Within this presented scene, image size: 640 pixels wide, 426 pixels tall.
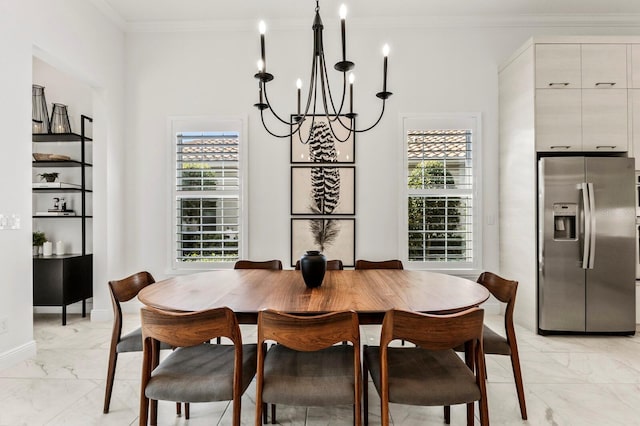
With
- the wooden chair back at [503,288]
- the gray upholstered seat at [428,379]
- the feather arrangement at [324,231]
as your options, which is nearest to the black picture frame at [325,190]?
the feather arrangement at [324,231]

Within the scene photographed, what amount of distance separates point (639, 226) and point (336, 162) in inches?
117

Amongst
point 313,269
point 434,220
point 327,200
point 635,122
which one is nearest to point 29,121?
point 313,269

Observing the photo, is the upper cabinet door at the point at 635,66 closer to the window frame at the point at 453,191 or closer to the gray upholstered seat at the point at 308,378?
the window frame at the point at 453,191

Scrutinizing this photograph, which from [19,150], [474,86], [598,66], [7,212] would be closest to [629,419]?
[598,66]

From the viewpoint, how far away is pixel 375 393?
7.57 ft

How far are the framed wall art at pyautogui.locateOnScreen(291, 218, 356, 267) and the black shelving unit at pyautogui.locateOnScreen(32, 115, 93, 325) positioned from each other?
2284 millimetres

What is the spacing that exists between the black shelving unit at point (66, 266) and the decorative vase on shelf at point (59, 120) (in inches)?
3.0

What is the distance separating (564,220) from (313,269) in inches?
103

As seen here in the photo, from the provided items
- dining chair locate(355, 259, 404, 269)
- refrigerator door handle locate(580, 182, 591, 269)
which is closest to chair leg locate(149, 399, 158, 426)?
dining chair locate(355, 259, 404, 269)

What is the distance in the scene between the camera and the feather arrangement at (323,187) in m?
4.05

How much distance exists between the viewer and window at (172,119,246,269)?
13.5 feet

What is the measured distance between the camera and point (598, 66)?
342 cm

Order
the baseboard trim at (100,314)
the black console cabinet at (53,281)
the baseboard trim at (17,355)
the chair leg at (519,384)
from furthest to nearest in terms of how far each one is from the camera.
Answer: the baseboard trim at (100,314), the black console cabinet at (53,281), the baseboard trim at (17,355), the chair leg at (519,384)

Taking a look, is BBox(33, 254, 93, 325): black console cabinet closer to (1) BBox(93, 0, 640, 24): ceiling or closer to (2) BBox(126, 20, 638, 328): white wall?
(2) BBox(126, 20, 638, 328): white wall
